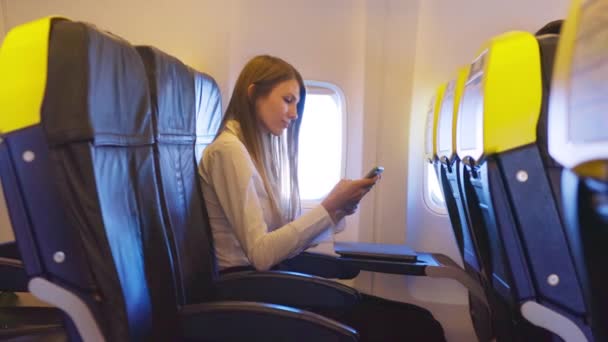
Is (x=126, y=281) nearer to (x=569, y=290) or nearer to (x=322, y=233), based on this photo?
(x=322, y=233)

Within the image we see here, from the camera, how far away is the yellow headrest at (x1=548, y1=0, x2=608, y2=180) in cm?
40

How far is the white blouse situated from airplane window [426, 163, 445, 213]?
1.14m

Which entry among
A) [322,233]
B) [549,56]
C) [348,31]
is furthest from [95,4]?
[549,56]

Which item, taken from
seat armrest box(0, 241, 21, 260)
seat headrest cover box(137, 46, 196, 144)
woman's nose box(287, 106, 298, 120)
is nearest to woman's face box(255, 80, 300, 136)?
woman's nose box(287, 106, 298, 120)

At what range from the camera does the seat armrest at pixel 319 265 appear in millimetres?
1934

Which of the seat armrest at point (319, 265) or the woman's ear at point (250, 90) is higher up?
the woman's ear at point (250, 90)

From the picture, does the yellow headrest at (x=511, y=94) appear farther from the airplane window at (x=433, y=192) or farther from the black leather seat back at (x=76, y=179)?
the airplane window at (x=433, y=192)

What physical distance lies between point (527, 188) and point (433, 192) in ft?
5.25

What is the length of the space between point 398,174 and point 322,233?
→ 1.08 m

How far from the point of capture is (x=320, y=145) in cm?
252

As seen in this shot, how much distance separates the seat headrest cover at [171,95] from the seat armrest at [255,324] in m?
0.52

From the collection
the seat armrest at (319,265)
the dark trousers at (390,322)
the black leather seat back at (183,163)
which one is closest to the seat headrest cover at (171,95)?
the black leather seat back at (183,163)

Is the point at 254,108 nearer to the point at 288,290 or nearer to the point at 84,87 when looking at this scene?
the point at 288,290

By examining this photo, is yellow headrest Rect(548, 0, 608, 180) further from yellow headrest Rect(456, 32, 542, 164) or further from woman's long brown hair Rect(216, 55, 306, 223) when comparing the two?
woman's long brown hair Rect(216, 55, 306, 223)
